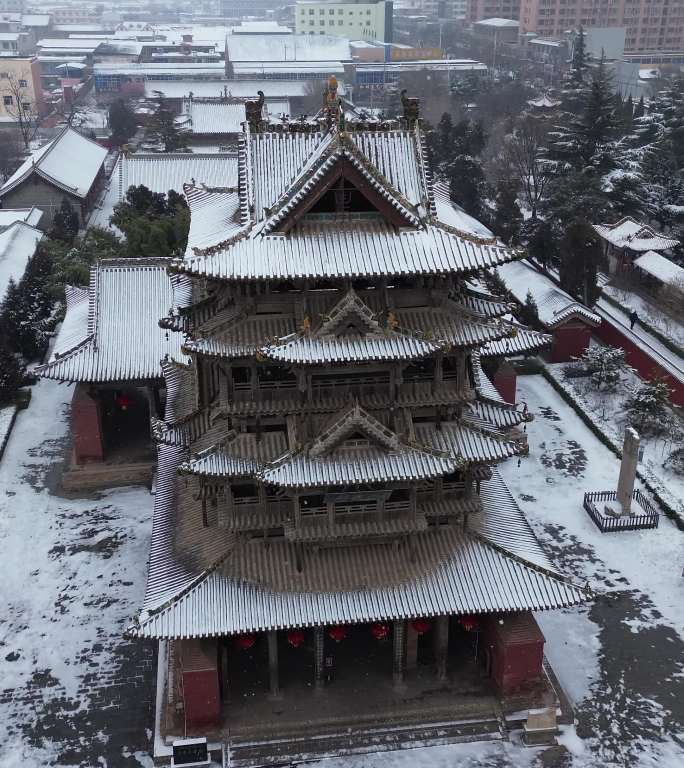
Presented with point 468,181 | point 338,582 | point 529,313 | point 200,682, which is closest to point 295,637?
point 338,582

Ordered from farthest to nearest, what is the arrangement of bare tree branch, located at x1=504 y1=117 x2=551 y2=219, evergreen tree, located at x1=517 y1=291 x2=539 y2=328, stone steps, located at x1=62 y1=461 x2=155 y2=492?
bare tree branch, located at x1=504 y1=117 x2=551 y2=219 < evergreen tree, located at x1=517 y1=291 x2=539 y2=328 < stone steps, located at x1=62 y1=461 x2=155 y2=492

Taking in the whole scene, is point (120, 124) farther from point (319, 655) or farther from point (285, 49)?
point (319, 655)

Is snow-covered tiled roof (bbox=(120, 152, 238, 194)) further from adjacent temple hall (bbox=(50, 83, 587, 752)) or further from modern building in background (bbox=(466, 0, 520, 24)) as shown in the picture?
modern building in background (bbox=(466, 0, 520, 24))

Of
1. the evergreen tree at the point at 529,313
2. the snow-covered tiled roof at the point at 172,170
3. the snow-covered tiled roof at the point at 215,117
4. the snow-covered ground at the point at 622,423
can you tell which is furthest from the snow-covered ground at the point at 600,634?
the snow-covered tiled roof at the point at 215,117

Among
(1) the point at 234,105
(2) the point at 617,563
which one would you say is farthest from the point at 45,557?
(1) the point at 234,105

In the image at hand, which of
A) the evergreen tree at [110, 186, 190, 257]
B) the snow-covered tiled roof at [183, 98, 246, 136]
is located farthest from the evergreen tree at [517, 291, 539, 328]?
the snow-covered tiled roof at [183, 98, 246, 136]

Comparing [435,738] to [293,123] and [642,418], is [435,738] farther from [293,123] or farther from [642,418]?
[642,418]

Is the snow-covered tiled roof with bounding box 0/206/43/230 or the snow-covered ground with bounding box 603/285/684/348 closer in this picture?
the snow-covered ground with bounding box 603/285/684/348
